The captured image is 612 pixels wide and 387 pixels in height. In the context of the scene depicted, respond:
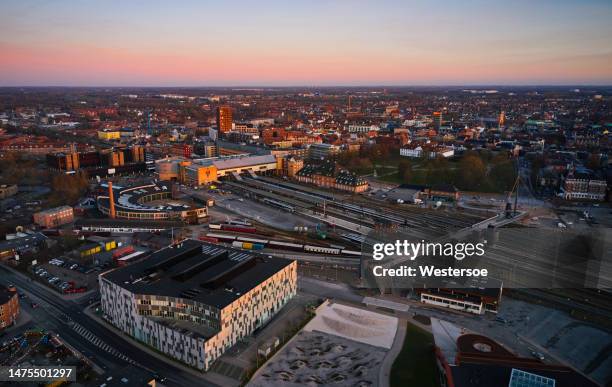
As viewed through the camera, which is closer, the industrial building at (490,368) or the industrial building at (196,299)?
the industrial building at (490,368)

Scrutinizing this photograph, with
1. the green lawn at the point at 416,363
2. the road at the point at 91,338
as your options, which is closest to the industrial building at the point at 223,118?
the road at the point at 91,338

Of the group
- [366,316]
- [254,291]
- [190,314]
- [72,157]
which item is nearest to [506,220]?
[366,316]

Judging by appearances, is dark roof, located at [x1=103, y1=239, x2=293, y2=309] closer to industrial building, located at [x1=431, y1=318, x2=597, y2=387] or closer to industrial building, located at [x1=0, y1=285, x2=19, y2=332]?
industrial building, located at [x1=0, y1=285, x2=19, y2=332]

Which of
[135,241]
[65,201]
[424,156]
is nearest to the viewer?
[135,241]

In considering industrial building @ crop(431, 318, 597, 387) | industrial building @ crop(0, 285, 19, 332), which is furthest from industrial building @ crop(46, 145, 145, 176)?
industrial building @ crop(431, 318, 597, 387)

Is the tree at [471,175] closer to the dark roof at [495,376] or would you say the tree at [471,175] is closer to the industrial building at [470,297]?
the industrial building at [470,297]

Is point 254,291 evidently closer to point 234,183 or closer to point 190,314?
point 190,314
